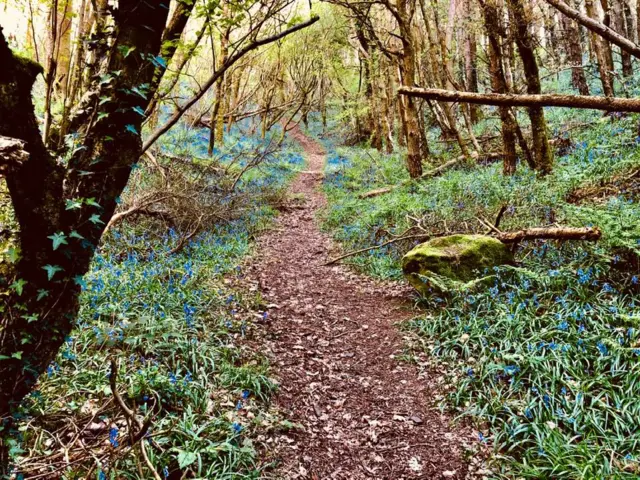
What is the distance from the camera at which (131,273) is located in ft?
20.0

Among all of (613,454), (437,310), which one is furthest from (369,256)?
(613,454)

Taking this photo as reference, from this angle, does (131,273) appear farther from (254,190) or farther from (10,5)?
(254,190)

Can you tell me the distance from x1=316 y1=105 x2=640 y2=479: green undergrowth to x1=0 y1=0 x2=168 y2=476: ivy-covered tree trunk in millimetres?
3669

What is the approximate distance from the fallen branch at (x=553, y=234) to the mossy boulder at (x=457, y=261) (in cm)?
17

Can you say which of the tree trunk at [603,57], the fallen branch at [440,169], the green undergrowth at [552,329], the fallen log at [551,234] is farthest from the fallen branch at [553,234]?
the tree trunk at [603,57]

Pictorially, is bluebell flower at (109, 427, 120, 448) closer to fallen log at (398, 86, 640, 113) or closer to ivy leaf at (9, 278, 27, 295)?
ivy leaf at (9, 278, 27, 295)

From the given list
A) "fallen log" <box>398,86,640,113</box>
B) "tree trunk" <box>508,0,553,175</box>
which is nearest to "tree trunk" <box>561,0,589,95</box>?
"tree trunk" <box>508,0,553,175</box>

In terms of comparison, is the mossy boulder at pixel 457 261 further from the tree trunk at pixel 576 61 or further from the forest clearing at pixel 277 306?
the tree trunk at pixel 576 61

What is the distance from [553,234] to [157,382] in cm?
556

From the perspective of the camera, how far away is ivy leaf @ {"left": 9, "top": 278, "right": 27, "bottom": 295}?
2008 mm

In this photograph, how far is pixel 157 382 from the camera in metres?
3.63

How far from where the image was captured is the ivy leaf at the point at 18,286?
2008 millimetres

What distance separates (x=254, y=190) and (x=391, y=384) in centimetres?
1031

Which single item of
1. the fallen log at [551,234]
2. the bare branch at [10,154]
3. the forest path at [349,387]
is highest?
the bare branch at [10,154]
